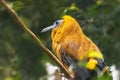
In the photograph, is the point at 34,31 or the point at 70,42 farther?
the point at 34,31

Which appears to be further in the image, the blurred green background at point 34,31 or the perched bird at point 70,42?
the blurred green background at point 34,31

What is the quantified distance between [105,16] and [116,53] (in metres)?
0.45

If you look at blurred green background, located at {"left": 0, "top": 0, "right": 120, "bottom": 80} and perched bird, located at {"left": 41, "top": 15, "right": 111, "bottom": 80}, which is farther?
blurred green background, located at {"left": 0, "top": 0, "right": 120, "bottom": 80}

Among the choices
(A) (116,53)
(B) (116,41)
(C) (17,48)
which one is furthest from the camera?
(C) (17,48)

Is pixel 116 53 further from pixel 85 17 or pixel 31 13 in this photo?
pixel 31 13

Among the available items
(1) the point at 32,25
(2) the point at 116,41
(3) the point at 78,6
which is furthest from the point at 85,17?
(1) the point at 32,25

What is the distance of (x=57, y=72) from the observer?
233 cm

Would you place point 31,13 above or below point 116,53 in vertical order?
above

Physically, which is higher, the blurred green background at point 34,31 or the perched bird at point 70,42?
the blurred green background at point 34,31

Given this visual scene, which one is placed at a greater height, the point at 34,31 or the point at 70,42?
the point at 34,31

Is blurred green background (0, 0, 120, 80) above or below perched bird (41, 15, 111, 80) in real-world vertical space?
above

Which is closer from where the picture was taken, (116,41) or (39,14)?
(116,41)

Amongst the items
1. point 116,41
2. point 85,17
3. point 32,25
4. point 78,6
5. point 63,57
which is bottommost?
point 63,57

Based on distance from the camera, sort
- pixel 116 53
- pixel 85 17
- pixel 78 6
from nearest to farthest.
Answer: pixel 85 17, pixel 78 6, pixel 116 53
